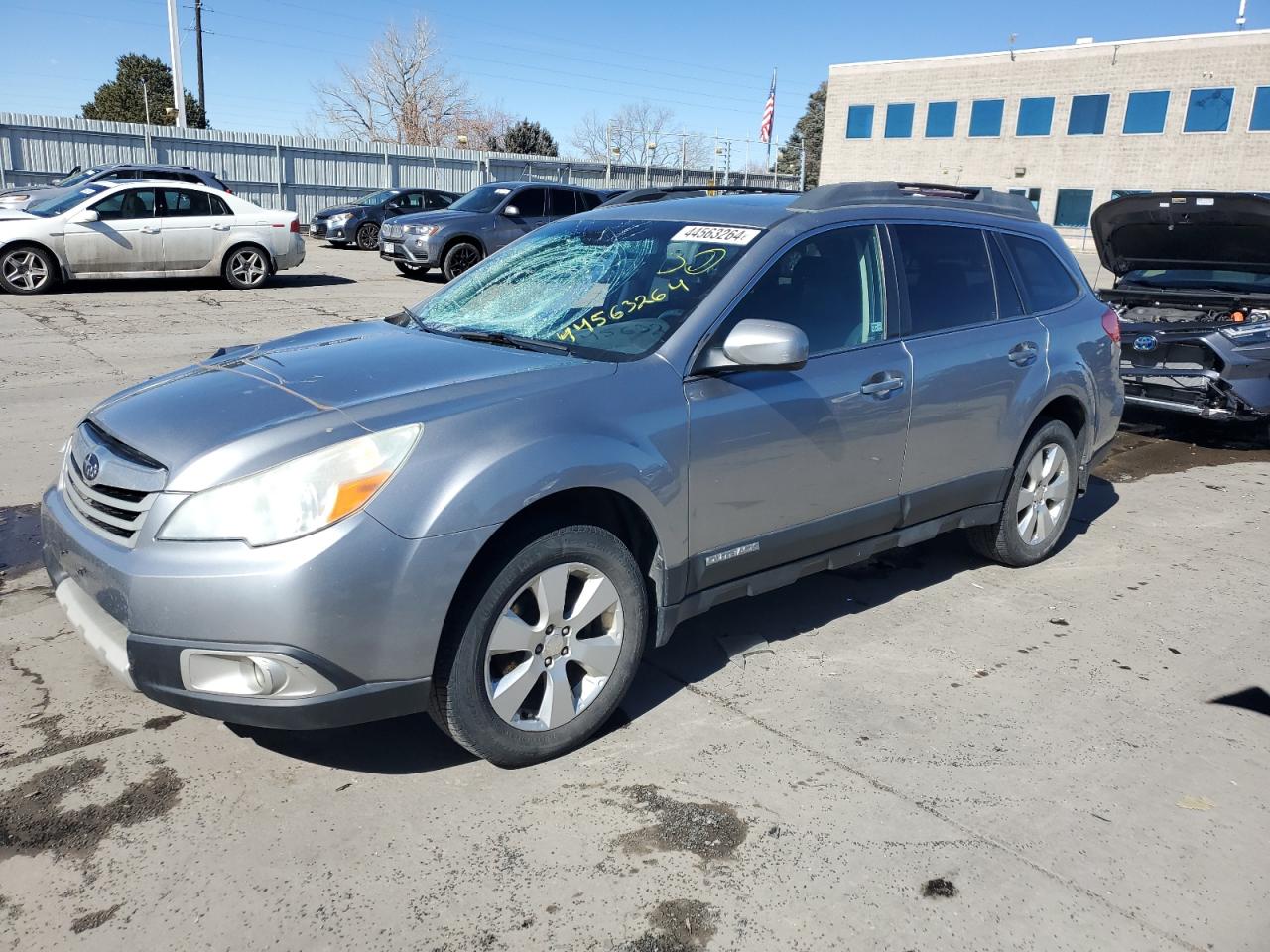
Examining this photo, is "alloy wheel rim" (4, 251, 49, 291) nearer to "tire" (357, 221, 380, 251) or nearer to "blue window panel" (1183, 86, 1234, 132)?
"tire" (357, 221, 380, 251)

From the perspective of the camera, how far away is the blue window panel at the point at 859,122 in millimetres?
50906

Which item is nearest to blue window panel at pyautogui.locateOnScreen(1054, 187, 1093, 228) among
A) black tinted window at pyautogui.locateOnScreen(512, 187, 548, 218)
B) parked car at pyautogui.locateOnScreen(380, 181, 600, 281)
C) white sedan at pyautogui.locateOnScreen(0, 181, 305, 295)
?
parked car at pyautogui.locateOnScreen(380, 181, 600, 281)

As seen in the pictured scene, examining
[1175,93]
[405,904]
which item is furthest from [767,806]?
[1175,93]

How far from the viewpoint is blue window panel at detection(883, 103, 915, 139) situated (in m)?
49.4

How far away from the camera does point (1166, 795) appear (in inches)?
129

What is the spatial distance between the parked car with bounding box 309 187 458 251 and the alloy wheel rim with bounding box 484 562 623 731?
878 inches

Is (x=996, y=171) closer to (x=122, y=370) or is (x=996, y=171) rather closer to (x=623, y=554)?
(x=122, y=370)

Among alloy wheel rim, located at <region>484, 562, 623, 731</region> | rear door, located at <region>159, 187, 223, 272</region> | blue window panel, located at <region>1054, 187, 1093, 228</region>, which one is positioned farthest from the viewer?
blue window panel, located at <region>1054, 187, 1093, 228</region>

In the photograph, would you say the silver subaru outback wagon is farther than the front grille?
No

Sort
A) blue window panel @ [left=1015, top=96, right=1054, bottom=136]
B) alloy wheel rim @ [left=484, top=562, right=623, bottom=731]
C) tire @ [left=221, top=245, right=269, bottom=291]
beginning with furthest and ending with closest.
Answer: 1. blue window panel @ [left=1015, top=96, right=1054, bottom=136]
2. tire @ [left=221, top=245, right=269, bottom=291]
3. alloy wheel rim @ [left=484, top=562, right=623, bottom=731]

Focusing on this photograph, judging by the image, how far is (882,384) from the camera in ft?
13.4

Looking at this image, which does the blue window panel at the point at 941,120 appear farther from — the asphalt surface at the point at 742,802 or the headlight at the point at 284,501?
the headlight at the point at 284,501

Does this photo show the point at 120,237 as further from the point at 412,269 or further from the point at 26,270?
the point at 412,269

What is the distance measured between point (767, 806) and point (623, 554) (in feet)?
2.94
